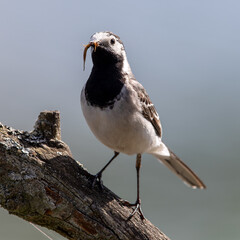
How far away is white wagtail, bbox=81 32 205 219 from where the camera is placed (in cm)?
412

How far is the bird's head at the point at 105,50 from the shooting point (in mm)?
4336

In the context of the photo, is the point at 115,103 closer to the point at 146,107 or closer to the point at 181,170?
the point at 146,107

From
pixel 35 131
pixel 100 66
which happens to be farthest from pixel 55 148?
pixel 100 66

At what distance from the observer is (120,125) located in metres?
4.12

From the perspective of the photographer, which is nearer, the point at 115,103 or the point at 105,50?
the point at 115,103

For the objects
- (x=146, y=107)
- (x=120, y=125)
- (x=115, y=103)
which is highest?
(x=146, y=107)

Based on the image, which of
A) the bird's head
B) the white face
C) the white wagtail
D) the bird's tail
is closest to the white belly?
the white wagtail

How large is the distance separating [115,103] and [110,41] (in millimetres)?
772

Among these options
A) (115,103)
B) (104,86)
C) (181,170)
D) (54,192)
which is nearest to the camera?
(54,192)

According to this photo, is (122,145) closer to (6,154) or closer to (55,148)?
(55,148)

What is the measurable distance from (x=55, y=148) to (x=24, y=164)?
414 millimetres

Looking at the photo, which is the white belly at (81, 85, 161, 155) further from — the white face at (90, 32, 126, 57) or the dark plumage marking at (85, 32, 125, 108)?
the white face at (90, 32, 126, 57)

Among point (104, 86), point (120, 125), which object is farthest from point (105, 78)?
point (120, 125)

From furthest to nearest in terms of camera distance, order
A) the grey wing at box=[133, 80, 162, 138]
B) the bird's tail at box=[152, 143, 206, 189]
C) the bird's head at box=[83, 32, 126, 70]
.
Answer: the bird's tail at box=[152, 143, 206, 189] → the grey wing at box=[133, 80, 162, 138] → the bird's head at box=[83, 32, 126, 70]
